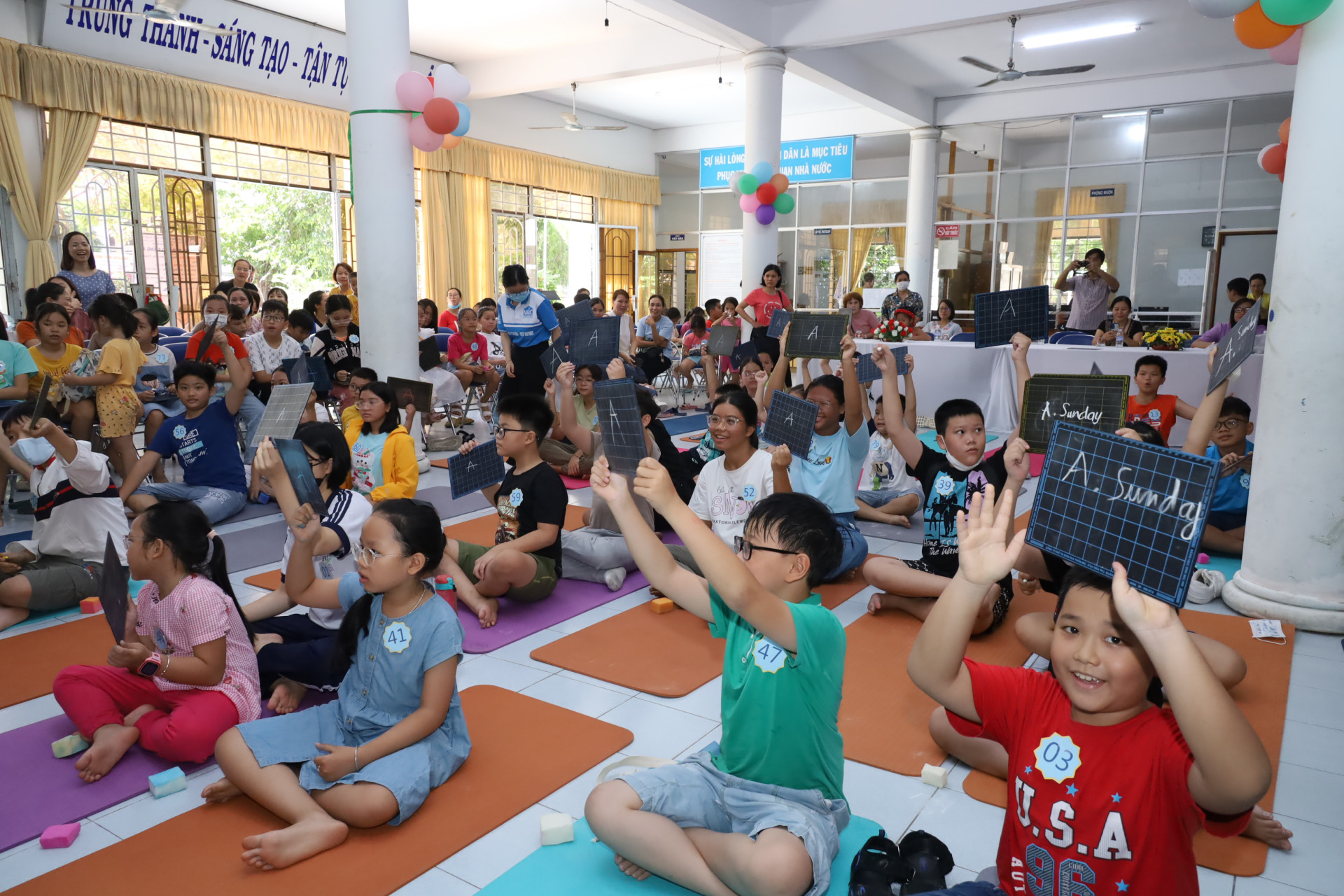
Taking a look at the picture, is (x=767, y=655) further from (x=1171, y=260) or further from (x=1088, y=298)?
(x=1171, y=260)

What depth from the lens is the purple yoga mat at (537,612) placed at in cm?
339

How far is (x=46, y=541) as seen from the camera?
3656 mm

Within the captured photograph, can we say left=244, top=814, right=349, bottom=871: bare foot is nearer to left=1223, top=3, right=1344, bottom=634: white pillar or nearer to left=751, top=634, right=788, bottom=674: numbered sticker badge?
left=751, top=634, right=788, bottom=674: numbered sticker badge

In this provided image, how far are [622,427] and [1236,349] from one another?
2177 mm

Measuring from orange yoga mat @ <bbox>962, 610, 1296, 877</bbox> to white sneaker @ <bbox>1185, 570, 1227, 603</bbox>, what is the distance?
0.10m

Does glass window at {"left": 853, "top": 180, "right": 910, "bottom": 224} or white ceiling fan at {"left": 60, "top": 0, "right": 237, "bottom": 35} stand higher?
white ceiling fan at {"left": 60, "top": 0, "right": 237, "bottom": 35}

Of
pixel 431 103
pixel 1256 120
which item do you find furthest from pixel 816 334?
pixel 1256 120

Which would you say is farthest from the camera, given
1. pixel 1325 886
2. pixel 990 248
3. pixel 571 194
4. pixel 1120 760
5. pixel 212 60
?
pixel 571 194

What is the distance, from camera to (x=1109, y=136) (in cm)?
1277

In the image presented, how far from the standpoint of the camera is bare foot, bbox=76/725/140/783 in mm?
2363

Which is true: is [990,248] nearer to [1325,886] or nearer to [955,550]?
[955,550]

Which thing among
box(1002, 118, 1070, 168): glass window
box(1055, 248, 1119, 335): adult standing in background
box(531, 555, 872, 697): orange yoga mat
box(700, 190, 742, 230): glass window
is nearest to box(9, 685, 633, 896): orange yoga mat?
box(531, 555, 872, 697): orange yoga mat

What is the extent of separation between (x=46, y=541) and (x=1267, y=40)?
5.84 meters

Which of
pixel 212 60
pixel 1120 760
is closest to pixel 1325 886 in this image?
pixel 1120 760
